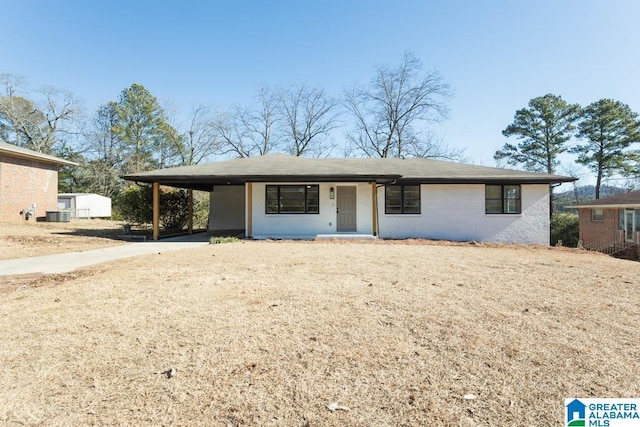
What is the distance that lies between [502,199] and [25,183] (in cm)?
2448

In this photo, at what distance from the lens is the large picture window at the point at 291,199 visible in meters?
13.6

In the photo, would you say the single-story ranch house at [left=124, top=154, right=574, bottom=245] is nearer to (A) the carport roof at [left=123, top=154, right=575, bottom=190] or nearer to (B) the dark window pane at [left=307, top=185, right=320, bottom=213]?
(B) the dark window pane at [left=307, top=185, right=320, bottom=213]

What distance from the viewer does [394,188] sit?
13750 mm

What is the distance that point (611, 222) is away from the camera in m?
20.2

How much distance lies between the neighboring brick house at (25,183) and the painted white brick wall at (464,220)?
1897 centimetres

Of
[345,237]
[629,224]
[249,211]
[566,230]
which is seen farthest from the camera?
[566,230]

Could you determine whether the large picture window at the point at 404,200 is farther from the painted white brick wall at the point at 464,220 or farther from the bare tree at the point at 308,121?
the bare tree at the point at 308,121

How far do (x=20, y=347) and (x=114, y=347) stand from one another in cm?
89

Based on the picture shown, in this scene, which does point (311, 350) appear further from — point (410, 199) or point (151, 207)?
point (151, 207)

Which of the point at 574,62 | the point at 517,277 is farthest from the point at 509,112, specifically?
the point at 517,277

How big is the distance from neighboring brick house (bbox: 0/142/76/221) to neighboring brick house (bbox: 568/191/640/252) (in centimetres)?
3353

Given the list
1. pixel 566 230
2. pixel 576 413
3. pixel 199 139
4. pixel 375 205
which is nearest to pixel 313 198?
pixel 375 205

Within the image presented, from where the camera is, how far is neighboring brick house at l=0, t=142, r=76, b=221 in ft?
53.5

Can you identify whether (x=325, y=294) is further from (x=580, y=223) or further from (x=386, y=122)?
(x=386, y=122)
